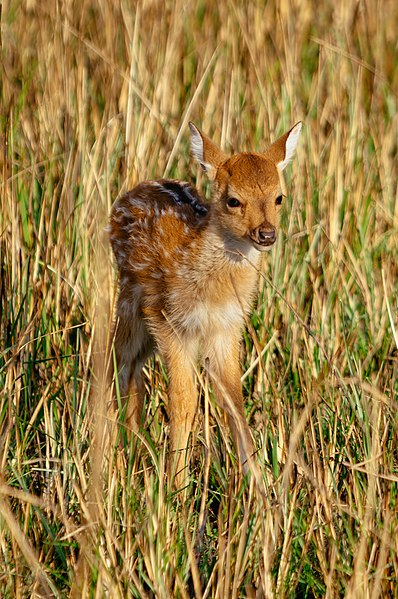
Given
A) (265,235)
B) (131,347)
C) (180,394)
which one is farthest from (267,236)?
(131,347)

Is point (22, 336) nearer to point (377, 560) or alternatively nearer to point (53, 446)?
point (53, 446)

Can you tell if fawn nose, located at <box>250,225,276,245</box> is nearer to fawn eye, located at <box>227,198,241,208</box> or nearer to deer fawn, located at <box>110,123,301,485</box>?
deer fawn, located at <box>110,123,301,485</box>

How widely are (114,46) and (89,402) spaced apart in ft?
8.97

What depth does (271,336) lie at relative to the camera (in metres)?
5.36

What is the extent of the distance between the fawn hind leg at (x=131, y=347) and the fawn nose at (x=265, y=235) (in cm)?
97

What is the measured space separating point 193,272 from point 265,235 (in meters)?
0.59

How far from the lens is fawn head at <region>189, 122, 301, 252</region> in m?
4.56

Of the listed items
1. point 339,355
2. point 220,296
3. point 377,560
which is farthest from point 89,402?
point 377,560

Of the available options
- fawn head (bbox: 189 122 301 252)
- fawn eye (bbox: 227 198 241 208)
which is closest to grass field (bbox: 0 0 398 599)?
fawn head (bbox: 189 122 301 252)

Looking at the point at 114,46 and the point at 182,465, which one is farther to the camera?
the point at 114,46

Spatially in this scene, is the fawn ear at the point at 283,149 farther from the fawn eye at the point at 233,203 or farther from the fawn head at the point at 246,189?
the fawn eye at the point at 233,203

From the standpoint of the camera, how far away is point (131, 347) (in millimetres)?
5355

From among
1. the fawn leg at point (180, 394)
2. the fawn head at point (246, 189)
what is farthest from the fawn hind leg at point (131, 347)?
the fawn head at point (246, 189)

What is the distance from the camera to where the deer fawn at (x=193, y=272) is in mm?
4656
